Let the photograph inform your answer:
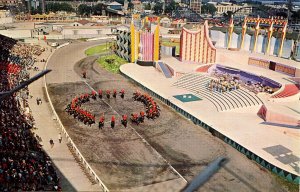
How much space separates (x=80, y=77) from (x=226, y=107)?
24783 mm

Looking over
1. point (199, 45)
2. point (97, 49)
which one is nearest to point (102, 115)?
point (199, 45)

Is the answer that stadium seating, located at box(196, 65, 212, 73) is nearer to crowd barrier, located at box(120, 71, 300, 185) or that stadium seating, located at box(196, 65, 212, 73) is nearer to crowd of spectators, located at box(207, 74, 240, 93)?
crowd of spectators, located at box(207, 74, 240, 93)

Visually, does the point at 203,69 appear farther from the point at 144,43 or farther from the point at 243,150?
the point at 243,150

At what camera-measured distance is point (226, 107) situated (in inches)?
1385

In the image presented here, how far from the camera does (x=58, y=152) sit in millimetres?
25344

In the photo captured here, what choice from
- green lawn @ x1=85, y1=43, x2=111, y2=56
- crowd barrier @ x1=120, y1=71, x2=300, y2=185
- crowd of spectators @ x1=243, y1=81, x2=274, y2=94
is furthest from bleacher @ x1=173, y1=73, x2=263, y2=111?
green lawn @ x1=85, y1=43, x2=111, y2=56

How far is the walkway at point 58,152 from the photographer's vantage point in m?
21.0

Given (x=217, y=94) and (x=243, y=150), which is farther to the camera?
(x=217, y=94)

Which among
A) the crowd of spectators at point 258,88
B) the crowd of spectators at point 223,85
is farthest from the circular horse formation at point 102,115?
the crowd of spectators at point 258,88

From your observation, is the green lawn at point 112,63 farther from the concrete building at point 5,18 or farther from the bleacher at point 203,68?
the concrete building at point 5,18

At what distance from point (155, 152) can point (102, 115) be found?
1006 centimetres

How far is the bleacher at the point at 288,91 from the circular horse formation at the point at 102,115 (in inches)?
559

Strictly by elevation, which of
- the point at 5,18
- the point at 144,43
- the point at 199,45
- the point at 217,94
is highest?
the point at 5,18

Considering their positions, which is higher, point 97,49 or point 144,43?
point 144,43
